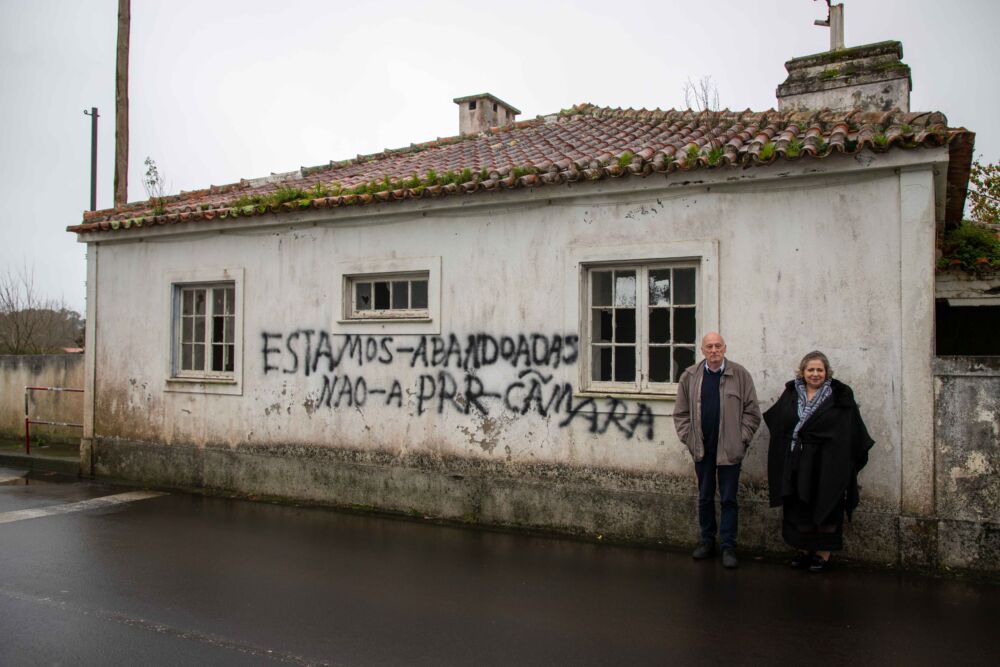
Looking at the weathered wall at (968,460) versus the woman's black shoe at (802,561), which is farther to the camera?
the woman's black shoe at (802,561)

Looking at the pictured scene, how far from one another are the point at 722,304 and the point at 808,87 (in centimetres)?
467

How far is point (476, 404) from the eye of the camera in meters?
8.30

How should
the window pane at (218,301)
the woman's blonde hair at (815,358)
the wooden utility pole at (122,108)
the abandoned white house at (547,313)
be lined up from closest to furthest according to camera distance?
the woman's blonde hair at (815,358), the abandoned white house at (547,313), the window pane at (218,301), the wooden utility pole at (122,108)

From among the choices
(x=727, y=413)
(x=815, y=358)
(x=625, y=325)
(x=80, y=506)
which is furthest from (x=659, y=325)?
(x=80, y=506)

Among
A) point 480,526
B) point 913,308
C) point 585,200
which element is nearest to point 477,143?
point 585,200

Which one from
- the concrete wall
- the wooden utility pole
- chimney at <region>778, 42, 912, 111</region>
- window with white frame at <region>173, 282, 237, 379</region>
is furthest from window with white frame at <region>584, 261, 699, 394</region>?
the wooden utility pole

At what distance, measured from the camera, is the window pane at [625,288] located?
7758mm

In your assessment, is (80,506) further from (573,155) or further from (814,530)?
(814,530)

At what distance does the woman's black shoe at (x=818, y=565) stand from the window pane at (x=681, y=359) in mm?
2014

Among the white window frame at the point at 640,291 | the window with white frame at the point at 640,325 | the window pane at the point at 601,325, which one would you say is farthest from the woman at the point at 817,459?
the window pane at the point at 601,325

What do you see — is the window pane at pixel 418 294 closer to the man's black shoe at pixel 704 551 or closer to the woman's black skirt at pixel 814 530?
the man's black shoe at pixel 704 551

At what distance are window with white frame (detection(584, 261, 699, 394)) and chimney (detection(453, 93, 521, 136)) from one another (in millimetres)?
6579

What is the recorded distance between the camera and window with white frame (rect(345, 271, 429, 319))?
8.89 m

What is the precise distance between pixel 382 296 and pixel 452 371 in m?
1.41
